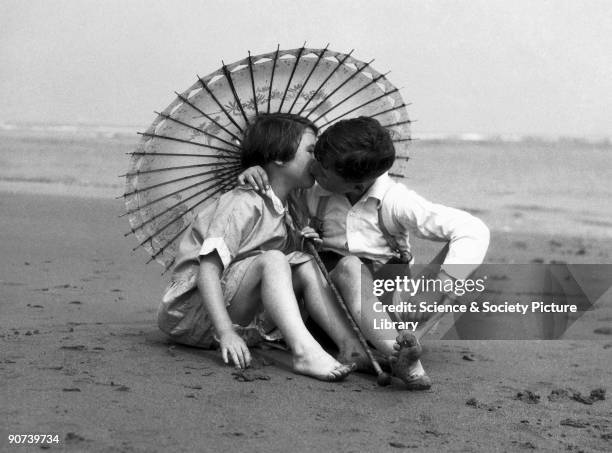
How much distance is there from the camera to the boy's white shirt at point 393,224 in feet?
9.71

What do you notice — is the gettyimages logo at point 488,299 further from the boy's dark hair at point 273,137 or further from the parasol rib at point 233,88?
the parasol rib at point 233,88

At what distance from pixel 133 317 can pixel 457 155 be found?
42.3 feet

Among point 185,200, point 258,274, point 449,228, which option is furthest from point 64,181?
point 449,228

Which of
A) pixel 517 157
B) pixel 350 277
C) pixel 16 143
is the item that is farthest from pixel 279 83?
pixel 517 157

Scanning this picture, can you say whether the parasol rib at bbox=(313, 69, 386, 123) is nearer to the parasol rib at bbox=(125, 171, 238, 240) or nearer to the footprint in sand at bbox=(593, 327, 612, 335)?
the parasol rib at bbox=(125, 171, 238, 240)

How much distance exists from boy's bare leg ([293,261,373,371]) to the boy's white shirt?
24 cm

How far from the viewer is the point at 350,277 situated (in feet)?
9.67

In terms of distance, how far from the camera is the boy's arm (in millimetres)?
2939

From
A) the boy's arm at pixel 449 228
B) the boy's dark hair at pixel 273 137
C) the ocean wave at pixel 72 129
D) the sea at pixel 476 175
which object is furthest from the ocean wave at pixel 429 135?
the boy's arm at pixel 449 228

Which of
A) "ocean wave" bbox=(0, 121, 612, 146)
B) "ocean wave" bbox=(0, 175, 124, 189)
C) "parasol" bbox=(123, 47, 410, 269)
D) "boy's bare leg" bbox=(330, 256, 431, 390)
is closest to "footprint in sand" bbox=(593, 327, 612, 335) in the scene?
"boy's bare leg" bbox=(330, 256, 431, 390)

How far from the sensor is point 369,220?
3.18 metres

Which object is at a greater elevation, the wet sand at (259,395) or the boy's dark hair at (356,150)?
the boy's dark hair at (356,150)

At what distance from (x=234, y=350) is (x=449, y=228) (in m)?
0.81

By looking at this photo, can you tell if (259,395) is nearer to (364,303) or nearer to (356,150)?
(364,303)
